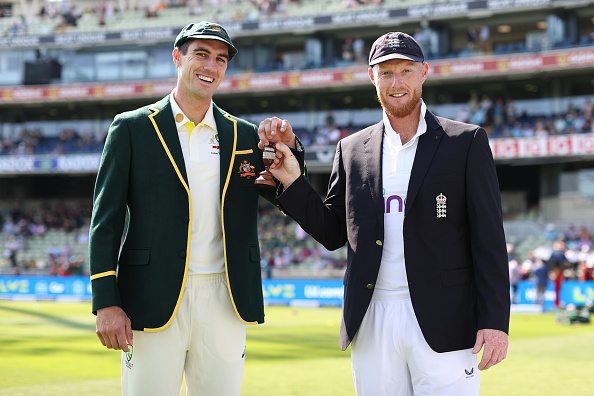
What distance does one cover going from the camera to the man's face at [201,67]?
3820mm

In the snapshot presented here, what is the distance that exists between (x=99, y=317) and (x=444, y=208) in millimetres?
1854

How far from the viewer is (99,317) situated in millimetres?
3516

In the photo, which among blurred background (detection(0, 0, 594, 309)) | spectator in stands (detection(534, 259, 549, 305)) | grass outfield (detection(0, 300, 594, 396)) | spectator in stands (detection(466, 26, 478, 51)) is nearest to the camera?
grass outfield (detection(0, 300, 594, 396))

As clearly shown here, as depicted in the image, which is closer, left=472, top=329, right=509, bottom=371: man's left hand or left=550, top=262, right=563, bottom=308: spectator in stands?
left=472, top=329, right=509, bottom=371: man's left hand

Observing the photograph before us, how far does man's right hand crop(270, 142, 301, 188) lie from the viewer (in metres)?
3.86

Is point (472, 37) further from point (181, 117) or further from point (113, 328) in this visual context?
point (113, 328)

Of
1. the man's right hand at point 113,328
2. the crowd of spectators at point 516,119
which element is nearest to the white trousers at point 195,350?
the man's right hand at point 113,328

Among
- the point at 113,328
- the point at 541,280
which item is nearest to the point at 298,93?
the point at 541,280

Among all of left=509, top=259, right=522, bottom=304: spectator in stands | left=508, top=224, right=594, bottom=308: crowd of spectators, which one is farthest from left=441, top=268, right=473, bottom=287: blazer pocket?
left=509, top=259, right=522, bottom=304: spectator in stands

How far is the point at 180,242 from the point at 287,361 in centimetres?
747

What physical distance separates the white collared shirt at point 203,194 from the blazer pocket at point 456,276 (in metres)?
1.19

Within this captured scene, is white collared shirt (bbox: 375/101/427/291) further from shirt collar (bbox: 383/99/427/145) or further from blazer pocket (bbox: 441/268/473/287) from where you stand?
blazer pocket (bbox: 441/268/473/287)

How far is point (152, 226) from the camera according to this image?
3.69 m

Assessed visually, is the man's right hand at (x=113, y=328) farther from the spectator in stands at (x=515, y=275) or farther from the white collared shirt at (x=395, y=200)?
the spectator in stands at (x=515, y=275)
